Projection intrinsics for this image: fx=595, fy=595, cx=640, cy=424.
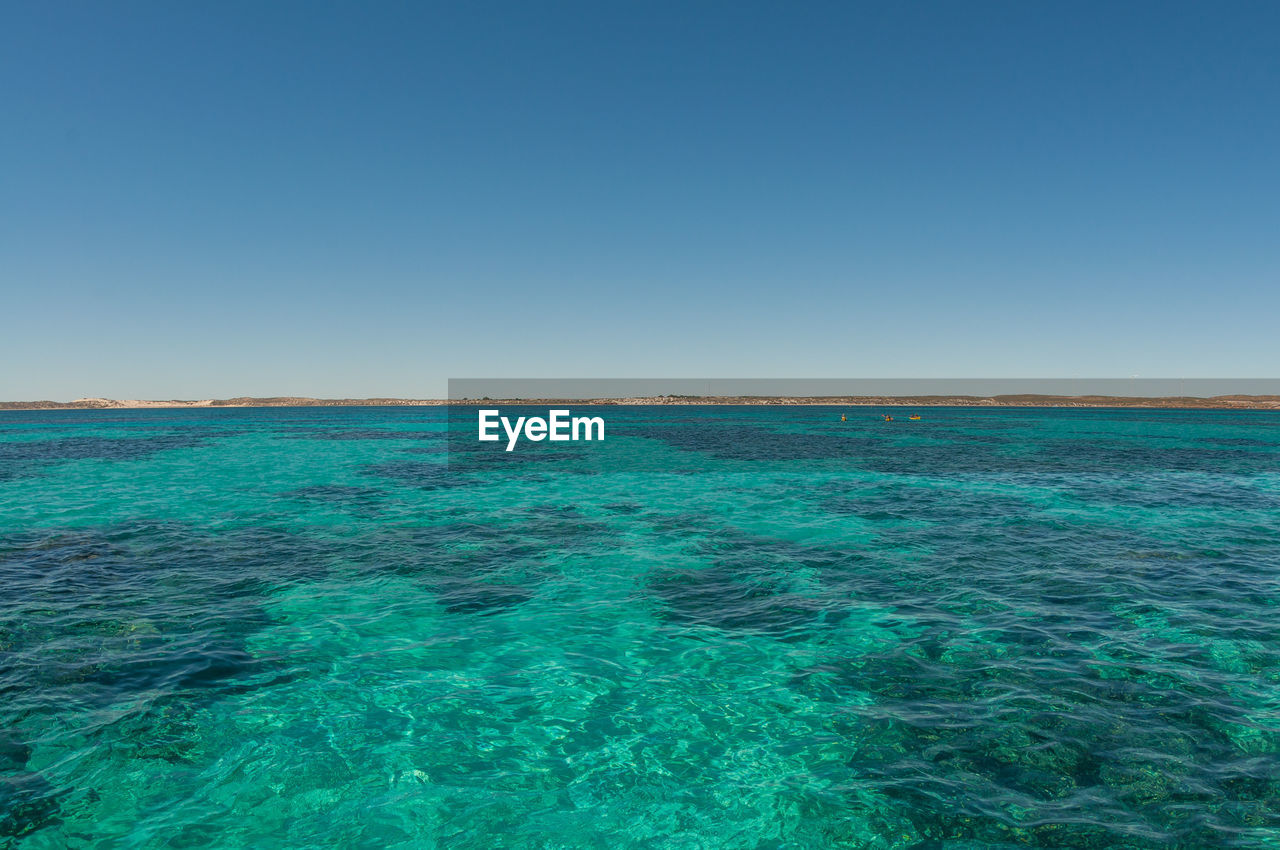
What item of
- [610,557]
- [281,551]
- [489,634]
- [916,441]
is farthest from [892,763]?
[916,441]

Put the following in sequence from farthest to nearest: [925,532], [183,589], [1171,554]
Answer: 1. [925,532]
2. [1171,554]
3. [183,589]

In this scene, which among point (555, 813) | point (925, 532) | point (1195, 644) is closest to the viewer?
point (555, 813)

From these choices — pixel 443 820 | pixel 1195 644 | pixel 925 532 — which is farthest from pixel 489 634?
pixel 925 532

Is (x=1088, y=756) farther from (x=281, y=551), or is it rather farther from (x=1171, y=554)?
(x=281, y=551)

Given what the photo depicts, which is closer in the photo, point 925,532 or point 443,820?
point 443,820

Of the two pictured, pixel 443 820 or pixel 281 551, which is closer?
pixel 443 820

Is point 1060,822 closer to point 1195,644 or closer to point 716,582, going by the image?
point 1195,644
